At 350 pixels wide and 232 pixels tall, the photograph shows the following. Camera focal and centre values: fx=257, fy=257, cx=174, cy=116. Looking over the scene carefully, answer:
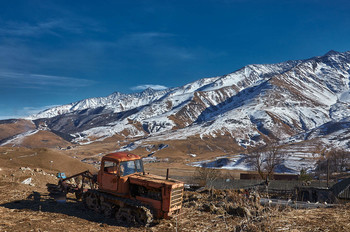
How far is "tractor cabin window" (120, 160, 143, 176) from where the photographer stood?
12617mm

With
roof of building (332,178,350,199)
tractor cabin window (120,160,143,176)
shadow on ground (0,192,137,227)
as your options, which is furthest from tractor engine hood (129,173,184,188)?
roof of building (332,178,350,199)

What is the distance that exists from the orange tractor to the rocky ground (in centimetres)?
47

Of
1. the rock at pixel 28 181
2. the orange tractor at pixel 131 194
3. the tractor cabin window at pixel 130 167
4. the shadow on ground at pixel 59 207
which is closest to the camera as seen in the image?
the orange tractor at pixel 131 194

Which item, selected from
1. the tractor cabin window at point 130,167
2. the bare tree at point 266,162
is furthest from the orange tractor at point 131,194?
the bare tree at point 266,162

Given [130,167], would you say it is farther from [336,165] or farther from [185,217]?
[336,165]

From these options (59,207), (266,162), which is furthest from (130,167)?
(266,162)

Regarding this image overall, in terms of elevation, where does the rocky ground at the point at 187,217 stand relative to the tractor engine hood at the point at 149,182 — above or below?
below

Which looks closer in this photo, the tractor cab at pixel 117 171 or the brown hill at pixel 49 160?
the tractor cab at pixel 117 171

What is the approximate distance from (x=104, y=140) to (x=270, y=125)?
124 metres

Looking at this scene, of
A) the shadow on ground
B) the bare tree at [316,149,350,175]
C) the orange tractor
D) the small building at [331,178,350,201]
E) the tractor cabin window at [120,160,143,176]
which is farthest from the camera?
the bare tree at [316,149,350,175]

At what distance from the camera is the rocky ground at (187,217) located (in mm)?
7906

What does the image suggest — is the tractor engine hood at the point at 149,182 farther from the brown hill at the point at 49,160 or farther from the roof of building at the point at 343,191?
the brown hill at the point at 49,160

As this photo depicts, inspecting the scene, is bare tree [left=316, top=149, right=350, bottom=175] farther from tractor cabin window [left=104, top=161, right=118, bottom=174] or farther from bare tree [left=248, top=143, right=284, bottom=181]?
tractor cabin window [left=104, top=161, right=118, bottom=174]

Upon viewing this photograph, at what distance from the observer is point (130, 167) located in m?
13.0
